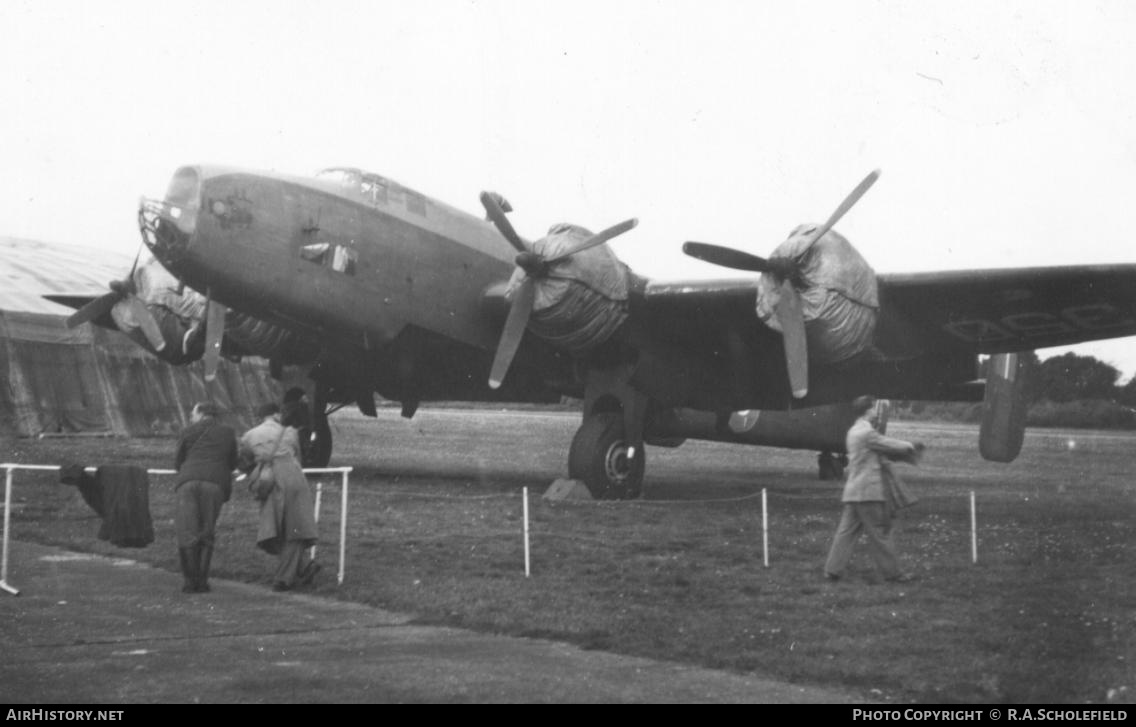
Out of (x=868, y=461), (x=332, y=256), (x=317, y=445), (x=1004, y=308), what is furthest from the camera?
(x=317, y=445)

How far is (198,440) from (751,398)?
9590mm

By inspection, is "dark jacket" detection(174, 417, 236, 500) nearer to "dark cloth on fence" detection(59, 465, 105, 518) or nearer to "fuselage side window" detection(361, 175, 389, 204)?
"dark cloth on fence" detection(59, 465, 105, 518)

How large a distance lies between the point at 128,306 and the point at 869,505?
13378 mm

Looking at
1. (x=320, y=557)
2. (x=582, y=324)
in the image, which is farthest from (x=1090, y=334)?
(x=320, y=557)

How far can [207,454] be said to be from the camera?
960 centimetres

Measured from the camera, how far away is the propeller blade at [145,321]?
754 inches

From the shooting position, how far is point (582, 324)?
1504cm

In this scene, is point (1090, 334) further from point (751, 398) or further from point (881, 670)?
point (881, 670)

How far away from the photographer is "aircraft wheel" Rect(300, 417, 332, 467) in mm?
19734

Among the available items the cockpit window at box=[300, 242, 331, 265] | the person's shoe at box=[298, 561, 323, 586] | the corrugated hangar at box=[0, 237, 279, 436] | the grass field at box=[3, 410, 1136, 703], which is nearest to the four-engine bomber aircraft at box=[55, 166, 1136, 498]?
the cockpit window at box=[300, 242, 331, 265]

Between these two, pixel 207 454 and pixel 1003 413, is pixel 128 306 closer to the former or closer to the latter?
pixel 207 454

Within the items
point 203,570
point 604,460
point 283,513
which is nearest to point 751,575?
point 283,513

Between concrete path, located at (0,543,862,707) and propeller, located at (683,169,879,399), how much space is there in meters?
6.50

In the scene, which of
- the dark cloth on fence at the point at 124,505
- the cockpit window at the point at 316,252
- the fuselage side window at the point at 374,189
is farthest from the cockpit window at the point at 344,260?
the dark cloth on fence at the point at 124,505
